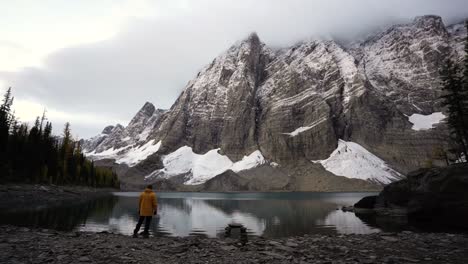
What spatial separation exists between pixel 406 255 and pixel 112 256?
13899 mm

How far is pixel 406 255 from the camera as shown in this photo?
16391 millimetres

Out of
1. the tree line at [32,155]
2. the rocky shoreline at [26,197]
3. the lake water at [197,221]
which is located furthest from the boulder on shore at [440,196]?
the tree line at [32,155]

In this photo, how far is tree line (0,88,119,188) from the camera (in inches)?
2808

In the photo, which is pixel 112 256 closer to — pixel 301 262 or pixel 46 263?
pixel 46 263

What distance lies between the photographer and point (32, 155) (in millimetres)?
80000

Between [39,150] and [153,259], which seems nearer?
[153,259]

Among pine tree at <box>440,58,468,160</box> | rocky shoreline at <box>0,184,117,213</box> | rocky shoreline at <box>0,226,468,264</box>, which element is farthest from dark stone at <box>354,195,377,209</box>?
rocky shoreline at <box>0,184,117,213</box>

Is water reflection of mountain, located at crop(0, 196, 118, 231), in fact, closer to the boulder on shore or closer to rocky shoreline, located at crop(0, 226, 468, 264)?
rocky shoreline, located at crop(0, 226, 468, 264)

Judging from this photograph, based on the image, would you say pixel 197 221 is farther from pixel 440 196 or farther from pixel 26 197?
pixel 26 197

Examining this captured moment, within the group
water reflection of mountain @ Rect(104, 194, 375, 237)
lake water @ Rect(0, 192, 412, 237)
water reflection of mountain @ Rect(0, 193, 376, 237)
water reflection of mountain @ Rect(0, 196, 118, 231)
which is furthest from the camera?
water reflection of mountain @ Rect(104, 194, 375, 237)

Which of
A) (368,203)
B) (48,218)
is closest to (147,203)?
(48,218)

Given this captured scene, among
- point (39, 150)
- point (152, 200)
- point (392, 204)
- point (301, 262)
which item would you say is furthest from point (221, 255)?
point (39, 150)

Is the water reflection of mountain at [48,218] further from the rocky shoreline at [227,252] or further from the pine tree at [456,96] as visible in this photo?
the pine tree at [456,96]

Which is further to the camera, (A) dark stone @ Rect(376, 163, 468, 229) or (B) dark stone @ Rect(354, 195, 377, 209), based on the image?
(B) dark stone @ Rect(354, 195, 377, 209)
